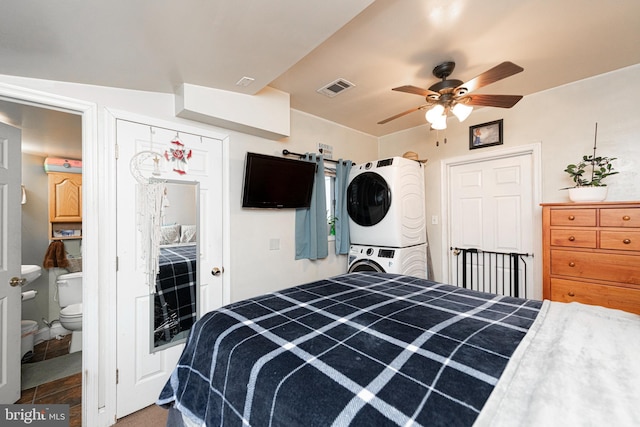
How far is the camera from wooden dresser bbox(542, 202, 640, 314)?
1.85 meters

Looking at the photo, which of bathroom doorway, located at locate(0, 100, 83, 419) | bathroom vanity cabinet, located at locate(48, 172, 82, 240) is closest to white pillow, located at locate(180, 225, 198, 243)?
bathroom doorway, located at locate(0, 100, 83, 419)

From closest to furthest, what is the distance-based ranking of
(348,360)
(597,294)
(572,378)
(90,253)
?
(572,378), (348,360), (90,253), (597,294)

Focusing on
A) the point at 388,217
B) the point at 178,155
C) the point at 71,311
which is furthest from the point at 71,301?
the point at 388,217

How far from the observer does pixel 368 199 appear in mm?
3076

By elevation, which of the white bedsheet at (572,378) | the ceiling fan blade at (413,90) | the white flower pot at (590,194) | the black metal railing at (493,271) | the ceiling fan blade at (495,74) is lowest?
the black metal railing at (493,271)

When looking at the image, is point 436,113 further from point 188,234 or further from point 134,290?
A: point 134,290

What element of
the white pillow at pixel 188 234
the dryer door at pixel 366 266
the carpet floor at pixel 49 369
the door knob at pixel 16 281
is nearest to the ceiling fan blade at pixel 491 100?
the dryer door at pixel 366 266

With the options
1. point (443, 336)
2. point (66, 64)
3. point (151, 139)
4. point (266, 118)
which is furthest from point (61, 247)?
point (443, 336)

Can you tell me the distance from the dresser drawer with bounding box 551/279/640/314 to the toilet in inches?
179

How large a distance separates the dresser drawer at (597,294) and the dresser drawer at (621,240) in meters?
0.30

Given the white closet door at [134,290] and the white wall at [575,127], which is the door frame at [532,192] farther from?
the white closet door at [134,290]

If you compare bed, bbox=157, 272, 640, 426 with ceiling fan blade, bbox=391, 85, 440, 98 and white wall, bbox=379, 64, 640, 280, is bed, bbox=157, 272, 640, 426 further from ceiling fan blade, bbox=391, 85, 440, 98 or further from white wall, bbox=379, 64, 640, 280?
white wall, bbox=379, 64, 640, 280

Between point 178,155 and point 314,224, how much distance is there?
1.48 m

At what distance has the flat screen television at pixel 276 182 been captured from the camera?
238 centimetres
